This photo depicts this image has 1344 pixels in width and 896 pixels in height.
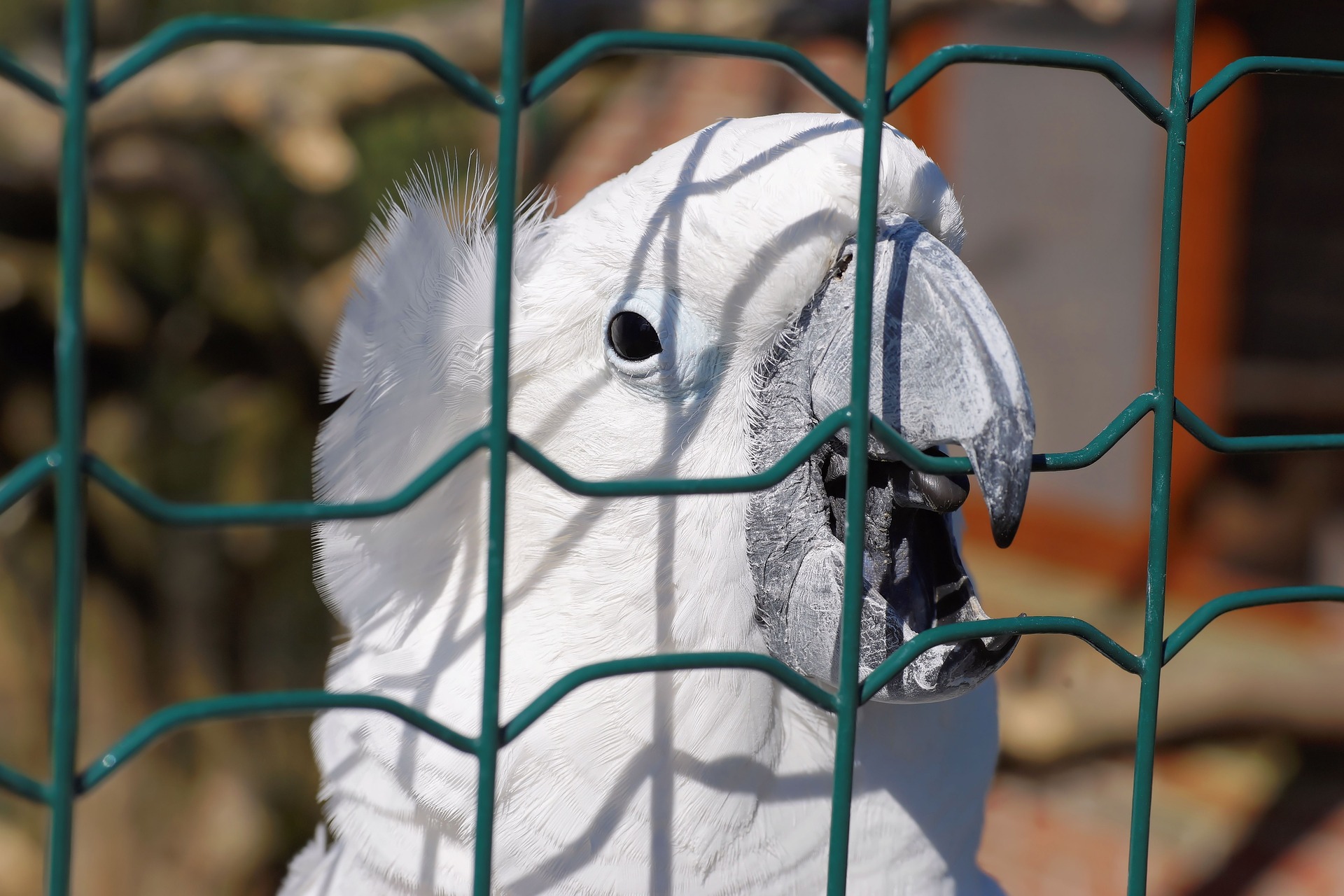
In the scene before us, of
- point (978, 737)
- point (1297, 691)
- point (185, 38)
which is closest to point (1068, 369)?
point (1297, 691)

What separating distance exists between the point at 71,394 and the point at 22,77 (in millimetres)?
178

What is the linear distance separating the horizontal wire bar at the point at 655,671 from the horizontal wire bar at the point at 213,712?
0.27 feet

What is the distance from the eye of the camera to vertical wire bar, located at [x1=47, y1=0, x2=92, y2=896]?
648mm

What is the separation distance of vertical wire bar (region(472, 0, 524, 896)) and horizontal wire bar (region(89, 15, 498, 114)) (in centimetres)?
6

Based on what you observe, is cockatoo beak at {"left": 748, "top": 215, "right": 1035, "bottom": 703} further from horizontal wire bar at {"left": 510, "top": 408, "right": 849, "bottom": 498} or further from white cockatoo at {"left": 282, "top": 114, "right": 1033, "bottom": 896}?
horizontal wire bar at {"left": 510, "top": 408, "right": 849, "bottom": 498}

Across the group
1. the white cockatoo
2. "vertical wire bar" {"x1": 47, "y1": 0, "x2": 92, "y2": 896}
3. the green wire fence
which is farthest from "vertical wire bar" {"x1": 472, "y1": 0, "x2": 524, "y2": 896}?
the white cockatoo

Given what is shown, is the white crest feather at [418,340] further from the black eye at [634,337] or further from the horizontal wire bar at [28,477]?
the horizontal wire bar at [28,477]

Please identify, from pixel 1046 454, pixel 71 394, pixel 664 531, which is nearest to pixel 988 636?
pixel 1046 454

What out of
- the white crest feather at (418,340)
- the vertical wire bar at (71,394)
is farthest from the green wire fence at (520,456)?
the white crest feather at (418,340)

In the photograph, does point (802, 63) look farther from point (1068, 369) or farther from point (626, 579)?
point (1068, 369)

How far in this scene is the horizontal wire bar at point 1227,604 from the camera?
3.21 ft

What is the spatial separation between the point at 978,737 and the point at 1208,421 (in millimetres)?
3388

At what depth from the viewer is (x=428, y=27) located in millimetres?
2650

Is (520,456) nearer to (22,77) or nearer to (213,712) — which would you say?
(213,712)
